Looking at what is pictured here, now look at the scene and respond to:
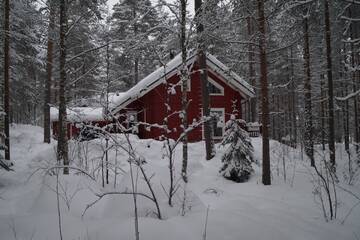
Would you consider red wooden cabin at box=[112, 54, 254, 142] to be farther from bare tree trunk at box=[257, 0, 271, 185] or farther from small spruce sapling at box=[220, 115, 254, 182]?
bare tree trunk at box=[257, 0, 271, 185]

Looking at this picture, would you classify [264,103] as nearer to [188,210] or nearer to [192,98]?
[188,210]

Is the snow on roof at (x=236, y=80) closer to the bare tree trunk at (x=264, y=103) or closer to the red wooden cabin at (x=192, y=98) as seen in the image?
the red wooden cabin at (x=192, y=98)

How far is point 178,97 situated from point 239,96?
4712 mm

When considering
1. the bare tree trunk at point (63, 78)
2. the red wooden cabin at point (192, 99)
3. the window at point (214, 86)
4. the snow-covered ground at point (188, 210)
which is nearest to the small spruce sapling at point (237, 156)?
the snow-covered ground at point (188, 210)

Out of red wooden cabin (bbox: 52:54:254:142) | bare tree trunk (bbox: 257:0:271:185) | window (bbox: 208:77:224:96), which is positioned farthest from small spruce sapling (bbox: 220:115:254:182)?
window (bbox: 208:77:224:96)

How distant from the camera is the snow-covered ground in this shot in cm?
479

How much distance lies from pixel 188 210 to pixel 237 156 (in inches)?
188

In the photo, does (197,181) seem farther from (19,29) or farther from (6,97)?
(19,29)

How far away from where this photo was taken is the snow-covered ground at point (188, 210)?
4.79 m

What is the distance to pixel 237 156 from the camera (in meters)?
10.6

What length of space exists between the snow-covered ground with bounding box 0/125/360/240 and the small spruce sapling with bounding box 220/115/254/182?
0.37 metres

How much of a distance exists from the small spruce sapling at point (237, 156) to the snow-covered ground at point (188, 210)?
37cm

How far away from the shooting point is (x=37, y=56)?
20266mm

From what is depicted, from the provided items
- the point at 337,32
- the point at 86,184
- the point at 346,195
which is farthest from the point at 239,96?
the point at 86,184
